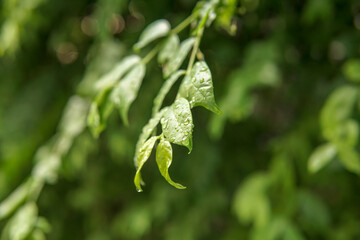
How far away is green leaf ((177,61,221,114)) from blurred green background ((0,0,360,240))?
0.25m

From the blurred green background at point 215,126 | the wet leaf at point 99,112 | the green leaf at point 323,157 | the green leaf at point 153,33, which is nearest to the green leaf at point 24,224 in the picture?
the blurred green background at point 215,126

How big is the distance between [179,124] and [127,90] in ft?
0.87

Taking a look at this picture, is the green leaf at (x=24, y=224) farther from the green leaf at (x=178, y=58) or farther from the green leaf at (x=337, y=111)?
the green leaf at (x=337, y=111)

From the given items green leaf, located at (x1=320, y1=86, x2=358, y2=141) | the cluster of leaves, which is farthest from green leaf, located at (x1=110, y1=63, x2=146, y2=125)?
green leaf, located at (x1=320, y1=86, x2=358, y2=141)

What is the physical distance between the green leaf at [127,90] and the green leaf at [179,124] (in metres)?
0.22

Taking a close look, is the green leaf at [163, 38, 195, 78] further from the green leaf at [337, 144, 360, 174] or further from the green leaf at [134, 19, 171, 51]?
the green leaf at [337, 144, 360, 174]

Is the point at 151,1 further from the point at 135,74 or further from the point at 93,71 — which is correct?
the point at 135,74

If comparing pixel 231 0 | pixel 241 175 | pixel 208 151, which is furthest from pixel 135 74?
pixel 241 175

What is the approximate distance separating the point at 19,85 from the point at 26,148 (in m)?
0.34

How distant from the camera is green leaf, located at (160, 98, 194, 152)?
509mm

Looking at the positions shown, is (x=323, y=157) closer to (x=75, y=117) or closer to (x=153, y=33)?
(x=153, y=33)

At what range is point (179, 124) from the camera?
20.5 inches

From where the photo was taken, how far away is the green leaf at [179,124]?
1.67 feet

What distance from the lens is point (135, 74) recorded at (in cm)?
78
